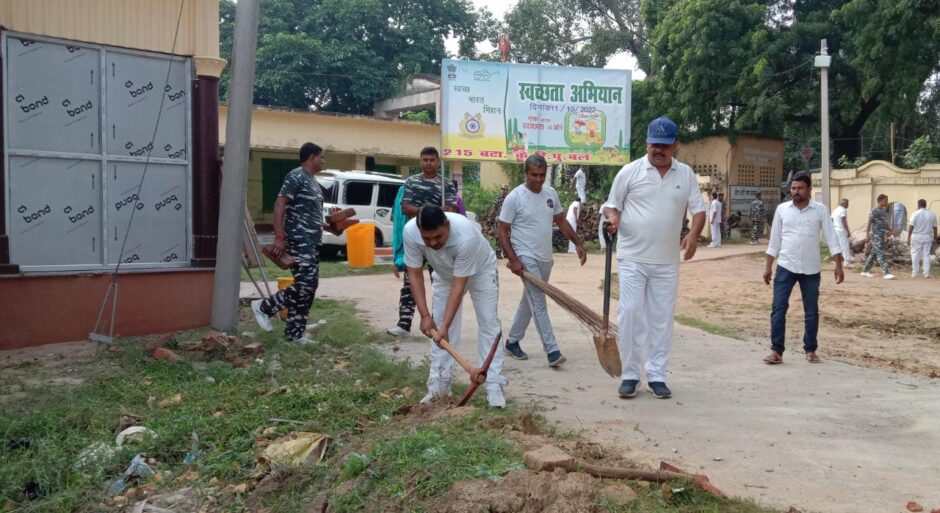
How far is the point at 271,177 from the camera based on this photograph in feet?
→ 79.9

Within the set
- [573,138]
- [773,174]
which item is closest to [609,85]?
[573,138]

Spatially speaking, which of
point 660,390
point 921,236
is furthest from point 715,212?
point 660,390

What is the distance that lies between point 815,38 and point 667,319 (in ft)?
68.9

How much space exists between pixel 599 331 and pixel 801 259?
2.14 m

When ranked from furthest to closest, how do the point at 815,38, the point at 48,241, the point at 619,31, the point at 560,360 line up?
1. the point at 619,31
2. the point at 815,38
3. the point at 48,241
4. the point at 560,360

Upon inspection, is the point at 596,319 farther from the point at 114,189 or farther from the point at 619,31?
the point at 619,31

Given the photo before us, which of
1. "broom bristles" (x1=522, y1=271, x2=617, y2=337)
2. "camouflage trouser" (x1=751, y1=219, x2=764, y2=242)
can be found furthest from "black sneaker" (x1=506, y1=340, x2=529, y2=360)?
"camouflage trouser" (x1=751, y1=219, x2=764, y2=242)

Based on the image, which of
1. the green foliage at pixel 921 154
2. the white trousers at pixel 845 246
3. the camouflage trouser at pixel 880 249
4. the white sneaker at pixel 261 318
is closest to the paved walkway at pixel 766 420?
the white sneaker at pixel 261 318

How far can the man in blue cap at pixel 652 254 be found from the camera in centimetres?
539

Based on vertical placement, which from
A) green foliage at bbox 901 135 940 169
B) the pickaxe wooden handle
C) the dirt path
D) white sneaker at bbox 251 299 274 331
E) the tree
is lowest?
the dirt path

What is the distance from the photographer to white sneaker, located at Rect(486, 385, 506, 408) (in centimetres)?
480

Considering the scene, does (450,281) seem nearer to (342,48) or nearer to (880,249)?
(880,249)

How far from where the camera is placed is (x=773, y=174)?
27.4 metres

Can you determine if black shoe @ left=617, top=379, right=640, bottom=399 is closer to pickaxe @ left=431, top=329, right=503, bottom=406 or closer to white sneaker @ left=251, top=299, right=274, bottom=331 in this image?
pickaxe @ left=431, top=329, right=503, bottom=406
